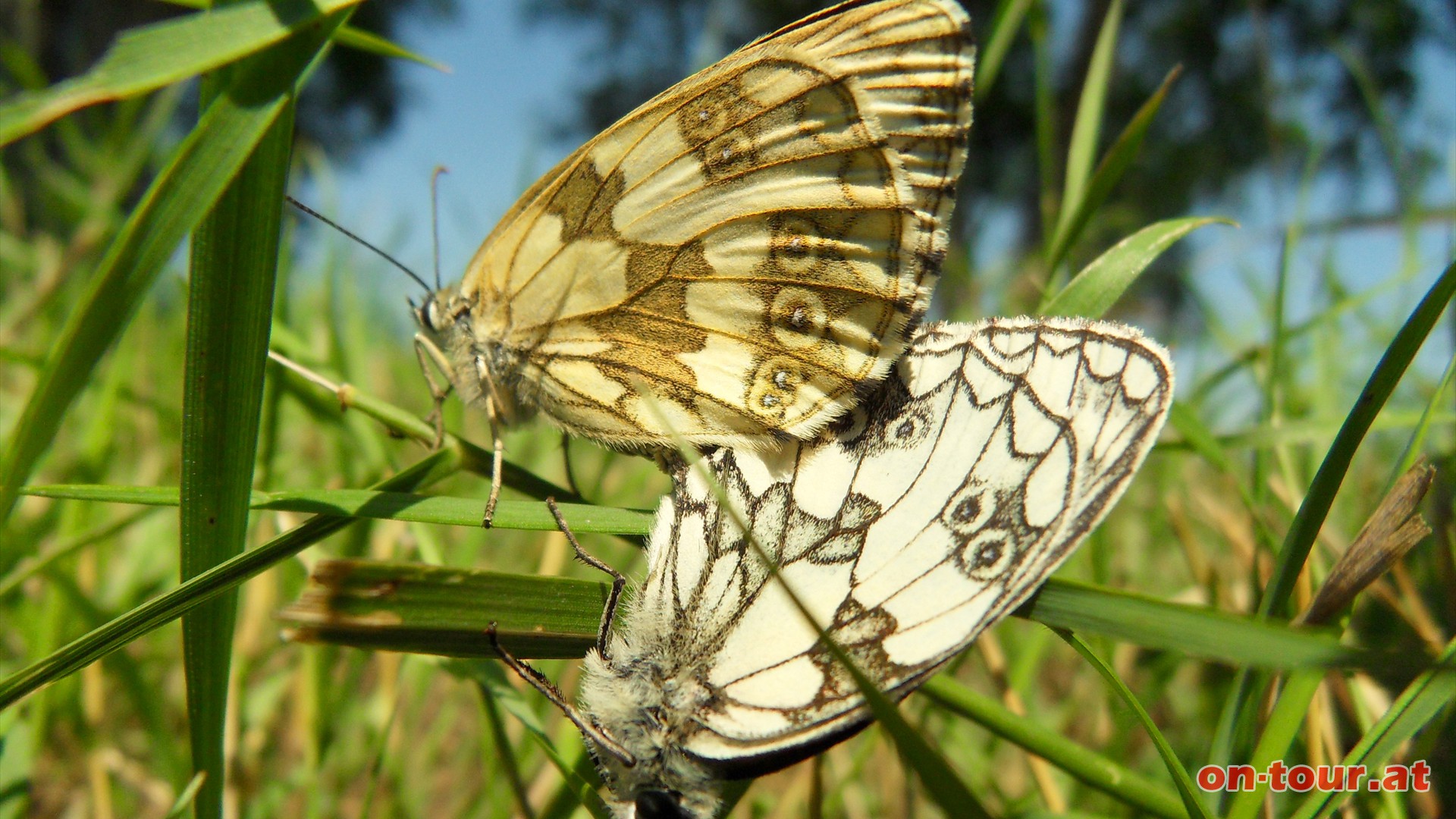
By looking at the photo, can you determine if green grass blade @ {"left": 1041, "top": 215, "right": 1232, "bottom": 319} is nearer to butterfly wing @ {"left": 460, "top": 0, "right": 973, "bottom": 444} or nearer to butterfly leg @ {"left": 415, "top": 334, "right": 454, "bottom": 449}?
butterfly wing @ {"left": 460, "top": 0, "right": 973, "bottom": 444}

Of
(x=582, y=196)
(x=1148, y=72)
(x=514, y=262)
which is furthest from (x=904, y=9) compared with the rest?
(x=1148, y=72)

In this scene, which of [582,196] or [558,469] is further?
[558,469]

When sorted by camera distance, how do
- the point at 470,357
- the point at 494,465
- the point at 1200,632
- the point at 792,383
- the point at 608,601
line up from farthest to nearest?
the point at 470,357, the point at 792,383, the point at 494,465, the point at 608,601, the point at 1200,632

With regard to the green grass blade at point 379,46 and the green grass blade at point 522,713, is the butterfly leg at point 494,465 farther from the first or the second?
the green grass blade at point 379,46

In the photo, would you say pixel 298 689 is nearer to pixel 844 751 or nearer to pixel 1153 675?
pixel 844 751

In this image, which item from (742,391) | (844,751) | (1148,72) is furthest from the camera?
(1148,72)

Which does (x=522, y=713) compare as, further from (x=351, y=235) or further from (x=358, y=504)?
(x=351, y=235)


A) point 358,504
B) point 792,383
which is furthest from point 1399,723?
point 358,504
